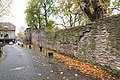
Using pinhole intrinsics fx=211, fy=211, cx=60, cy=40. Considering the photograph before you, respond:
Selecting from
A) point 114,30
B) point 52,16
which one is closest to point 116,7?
point 114,30

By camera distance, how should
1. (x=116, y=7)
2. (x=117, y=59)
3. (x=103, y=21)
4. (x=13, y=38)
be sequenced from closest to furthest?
(x=117, y=59) → (x=103, y=21) → (x=116, y=7) → (x=13, y=38)

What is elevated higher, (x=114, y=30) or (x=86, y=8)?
(x=86, y=8)

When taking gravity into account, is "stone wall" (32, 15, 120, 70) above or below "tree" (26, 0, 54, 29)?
below

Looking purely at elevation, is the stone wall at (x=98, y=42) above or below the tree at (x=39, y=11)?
below

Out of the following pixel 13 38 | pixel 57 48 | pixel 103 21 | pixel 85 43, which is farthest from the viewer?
pixel 13 38

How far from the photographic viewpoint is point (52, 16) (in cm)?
3825

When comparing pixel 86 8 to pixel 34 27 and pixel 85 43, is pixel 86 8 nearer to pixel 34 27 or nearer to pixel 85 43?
pixel 85 43

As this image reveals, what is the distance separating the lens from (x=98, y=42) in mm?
10305

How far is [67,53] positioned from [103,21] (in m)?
7.22

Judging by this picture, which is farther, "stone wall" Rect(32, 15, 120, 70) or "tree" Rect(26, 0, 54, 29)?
"tree" Rect(26, 0, 54, 29)

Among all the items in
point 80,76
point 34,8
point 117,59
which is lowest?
point 80,76

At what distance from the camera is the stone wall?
8.54 meters

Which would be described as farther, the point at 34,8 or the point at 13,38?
the point at 13,38

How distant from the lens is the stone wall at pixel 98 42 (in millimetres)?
8539
